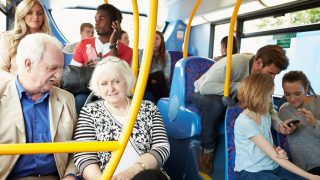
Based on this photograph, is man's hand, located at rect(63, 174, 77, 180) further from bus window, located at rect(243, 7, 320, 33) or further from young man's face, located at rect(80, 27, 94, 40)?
young man's face, located at rect(80, 27, 94, 40)

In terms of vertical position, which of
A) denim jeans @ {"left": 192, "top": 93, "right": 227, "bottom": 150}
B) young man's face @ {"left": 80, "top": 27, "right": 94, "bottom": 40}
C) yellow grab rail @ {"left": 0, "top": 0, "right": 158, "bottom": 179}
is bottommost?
denim jeans @ {"left": 192, "top": 93, "right": 227, "bottom": 150}

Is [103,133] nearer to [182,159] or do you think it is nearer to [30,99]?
[30,99]

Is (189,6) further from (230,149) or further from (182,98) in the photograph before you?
(230,149)

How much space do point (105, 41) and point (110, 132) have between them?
914 millimetres

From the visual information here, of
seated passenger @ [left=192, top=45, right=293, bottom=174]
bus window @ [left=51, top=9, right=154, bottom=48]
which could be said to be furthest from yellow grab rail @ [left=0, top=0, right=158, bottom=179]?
bus window @ [left=51, top=9, right=154, bottom=48]

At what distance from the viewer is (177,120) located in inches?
116

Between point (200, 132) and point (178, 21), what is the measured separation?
16.2ft

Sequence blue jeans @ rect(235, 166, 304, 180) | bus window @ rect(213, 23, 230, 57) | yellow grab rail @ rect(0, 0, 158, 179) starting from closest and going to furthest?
yellow grab rail @ rect(0, 0, 158, 179)
blue jeans @ rect(235, 166, 304, 180)
bus window @ rect(213, 23, 230, 57)

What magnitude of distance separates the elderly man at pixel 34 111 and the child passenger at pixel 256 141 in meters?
0.97

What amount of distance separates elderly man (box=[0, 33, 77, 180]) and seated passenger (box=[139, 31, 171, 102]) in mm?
2173

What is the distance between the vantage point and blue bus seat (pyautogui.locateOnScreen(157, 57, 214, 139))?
9.35 ft

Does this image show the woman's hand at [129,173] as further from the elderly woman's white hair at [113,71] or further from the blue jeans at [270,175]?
the blue jeans at [270,175]

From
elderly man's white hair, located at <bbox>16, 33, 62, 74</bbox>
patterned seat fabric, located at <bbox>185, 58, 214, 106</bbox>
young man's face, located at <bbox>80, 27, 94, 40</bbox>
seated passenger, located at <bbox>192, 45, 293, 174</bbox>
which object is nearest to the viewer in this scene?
elderly man's white hair, located at <bbox>16, 33, 62, 74</bbox>

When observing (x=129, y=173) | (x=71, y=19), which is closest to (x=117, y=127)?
(x=129, y=173)
